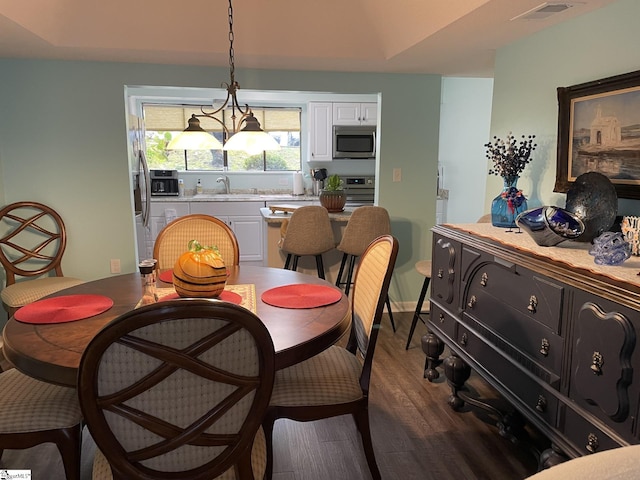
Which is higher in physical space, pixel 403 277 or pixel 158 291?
pixel 158 291

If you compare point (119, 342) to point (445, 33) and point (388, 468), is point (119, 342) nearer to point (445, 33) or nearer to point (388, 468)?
point (388, 468)

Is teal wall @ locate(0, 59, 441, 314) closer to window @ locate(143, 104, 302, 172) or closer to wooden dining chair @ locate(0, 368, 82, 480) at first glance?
wooden dining chair @ locate(0, 368, 82, 480)

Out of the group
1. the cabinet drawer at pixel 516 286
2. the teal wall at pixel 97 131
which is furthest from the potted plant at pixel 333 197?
the cabinet drawer at pixel 516 286

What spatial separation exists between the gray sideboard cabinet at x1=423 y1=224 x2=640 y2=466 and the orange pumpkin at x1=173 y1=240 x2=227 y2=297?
120 cm

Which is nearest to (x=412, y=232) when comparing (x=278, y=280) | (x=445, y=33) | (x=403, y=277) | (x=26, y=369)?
(x=403, y=277)

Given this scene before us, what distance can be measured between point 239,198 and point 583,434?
4.89 metres

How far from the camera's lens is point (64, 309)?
185cm

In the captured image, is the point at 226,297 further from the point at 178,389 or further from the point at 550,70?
the point at 550,70

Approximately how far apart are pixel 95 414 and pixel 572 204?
1933 millimetres

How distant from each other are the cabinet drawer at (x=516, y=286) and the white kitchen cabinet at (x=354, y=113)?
158 inches

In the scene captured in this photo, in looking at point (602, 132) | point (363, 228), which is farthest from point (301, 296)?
point (363, 228)

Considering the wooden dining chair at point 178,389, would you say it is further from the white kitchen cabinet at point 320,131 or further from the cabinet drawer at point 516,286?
the white kitchen cabinet at point 320,131

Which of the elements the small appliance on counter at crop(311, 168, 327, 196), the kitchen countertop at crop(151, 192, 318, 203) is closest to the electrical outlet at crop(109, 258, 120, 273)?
the kitchen countertop at crop(151, 192, 318, 203)

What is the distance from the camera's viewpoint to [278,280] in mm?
2311
